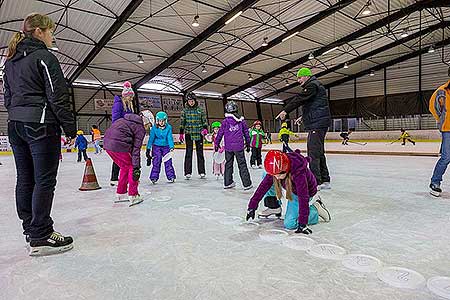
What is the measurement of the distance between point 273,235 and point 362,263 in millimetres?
682

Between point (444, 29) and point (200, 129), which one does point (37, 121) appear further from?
point (444, 29)

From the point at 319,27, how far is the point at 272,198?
58.0 ft

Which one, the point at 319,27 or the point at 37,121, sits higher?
the point at 319,27

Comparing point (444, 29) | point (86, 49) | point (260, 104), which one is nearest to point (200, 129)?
point (86, 49)

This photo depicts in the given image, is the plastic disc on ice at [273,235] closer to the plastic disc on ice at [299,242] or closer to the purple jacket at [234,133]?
the plastic disc on ice at [299,242]

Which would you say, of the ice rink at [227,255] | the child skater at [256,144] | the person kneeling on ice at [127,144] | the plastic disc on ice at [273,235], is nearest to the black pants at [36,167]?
the ice rink at [227,255]

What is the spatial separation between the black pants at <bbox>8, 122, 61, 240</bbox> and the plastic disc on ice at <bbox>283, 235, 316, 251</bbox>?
63.3 inches

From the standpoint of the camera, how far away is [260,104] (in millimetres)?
31734

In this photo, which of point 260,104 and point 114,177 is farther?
point 260,104

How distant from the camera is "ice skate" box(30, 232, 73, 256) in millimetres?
2031

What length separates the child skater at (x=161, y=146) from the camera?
204 inches

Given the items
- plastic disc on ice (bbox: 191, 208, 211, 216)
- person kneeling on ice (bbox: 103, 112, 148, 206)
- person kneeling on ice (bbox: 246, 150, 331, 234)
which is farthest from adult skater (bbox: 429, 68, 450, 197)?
person kneeling on ice (bbox: 103, 112, 148, 206)

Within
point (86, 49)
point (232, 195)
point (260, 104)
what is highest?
point (86, 49)

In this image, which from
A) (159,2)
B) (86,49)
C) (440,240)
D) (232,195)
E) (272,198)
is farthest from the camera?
(86,49)
